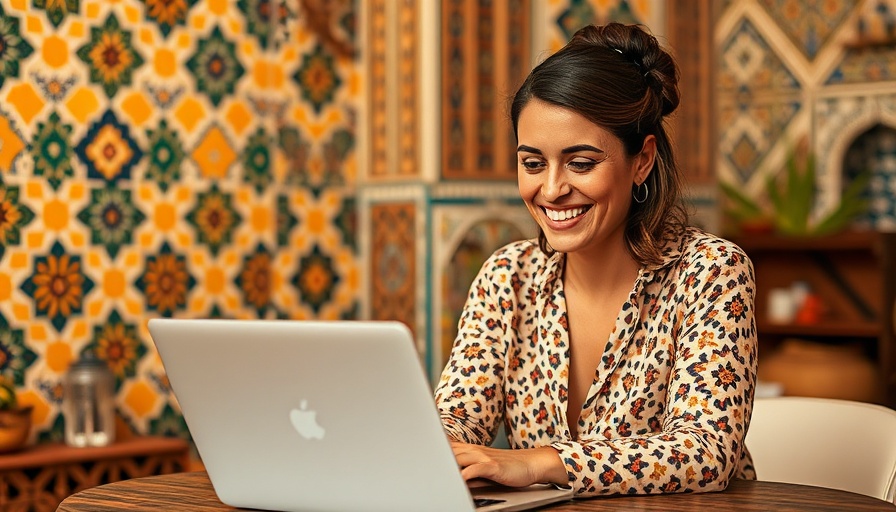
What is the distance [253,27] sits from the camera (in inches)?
158

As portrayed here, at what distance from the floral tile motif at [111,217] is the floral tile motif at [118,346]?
0.21 meters

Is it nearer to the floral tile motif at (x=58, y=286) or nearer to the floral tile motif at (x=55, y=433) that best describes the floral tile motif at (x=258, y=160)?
the floral tile motif at (x=58, y=286)

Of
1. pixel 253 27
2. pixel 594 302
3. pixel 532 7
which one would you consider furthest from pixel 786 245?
pixel 594 302

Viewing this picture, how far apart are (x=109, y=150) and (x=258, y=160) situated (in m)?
0.54

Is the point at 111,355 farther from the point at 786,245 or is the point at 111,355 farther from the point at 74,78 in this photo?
the point at 786,245

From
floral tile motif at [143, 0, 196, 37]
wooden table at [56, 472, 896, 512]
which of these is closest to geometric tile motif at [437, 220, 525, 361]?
floral tile motif at [143, 0, 196, 37]

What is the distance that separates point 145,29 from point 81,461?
4.29ft

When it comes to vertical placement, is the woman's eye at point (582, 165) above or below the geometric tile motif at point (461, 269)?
above

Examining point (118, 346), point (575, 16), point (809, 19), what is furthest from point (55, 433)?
point (809, 19)

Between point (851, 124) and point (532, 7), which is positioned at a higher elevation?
point (532, 7)

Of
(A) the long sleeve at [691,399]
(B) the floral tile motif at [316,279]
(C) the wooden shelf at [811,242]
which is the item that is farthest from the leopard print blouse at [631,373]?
(C) the wooden shelf at [811,242]

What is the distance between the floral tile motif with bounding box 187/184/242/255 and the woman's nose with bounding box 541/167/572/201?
2.15 metres

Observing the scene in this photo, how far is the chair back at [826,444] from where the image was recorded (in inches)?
78.2

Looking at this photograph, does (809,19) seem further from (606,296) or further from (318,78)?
(606,296)
